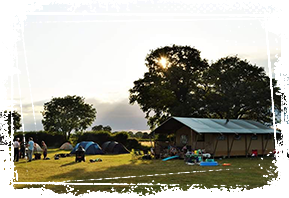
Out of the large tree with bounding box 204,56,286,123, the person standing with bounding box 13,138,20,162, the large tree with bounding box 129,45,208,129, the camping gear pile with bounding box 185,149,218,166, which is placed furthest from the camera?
the large tree with bounding box 129,45,208,129

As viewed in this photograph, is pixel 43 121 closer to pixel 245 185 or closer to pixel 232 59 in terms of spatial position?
pixel 232 59

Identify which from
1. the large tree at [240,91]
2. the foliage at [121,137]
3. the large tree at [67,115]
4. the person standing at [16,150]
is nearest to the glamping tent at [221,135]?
the large tree at [240,91]

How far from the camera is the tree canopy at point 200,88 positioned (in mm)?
26672

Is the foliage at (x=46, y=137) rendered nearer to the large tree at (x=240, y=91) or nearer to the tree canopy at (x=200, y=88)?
the tree canopy at (x=200, y=88)

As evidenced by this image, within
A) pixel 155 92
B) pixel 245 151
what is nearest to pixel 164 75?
pixel 155 92

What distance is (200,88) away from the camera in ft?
104

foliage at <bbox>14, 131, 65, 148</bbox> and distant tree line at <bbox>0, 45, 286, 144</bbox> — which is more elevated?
distant tree line at <bbox>0, 45, 286, 144</bbox>

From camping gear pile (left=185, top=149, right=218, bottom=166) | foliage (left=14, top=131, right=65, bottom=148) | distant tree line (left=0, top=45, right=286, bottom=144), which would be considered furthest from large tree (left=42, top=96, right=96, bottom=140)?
camping gear pile (left=185, top=149, right=218, bottom=166)

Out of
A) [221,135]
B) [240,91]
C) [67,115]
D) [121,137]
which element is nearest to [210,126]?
[221,135]

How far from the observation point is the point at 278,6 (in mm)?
9055

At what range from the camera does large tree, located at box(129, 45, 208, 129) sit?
3022 cm

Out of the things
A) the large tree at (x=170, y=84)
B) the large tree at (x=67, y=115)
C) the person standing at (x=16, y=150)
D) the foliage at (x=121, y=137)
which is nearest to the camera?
the person standing at (x=16, y=150)

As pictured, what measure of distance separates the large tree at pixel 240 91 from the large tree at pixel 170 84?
70.8 inches

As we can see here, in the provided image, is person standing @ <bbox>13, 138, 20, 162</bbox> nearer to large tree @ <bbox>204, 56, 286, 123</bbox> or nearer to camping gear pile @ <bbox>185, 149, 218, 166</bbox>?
camping gear pile @ <bbox>185, 149, 218, 166</bbox>
